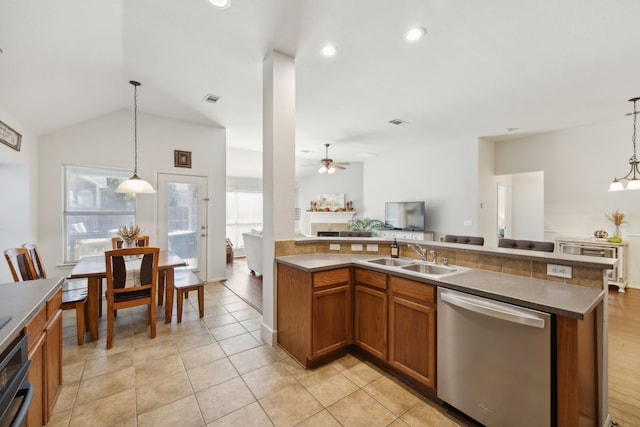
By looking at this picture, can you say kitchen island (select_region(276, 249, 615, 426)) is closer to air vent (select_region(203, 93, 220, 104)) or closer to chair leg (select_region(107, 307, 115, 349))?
chair leg (select_region(107, 307, 115, 349))

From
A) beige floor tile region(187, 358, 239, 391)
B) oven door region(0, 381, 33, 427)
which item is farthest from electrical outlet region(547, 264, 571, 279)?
oven door region(0, 381, 33, 427)

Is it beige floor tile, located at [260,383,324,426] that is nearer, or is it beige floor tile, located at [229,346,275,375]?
beige floor tile, located at [260,383,324,426]

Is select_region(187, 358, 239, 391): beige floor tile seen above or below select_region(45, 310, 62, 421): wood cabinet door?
below

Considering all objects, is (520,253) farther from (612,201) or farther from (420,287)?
Answer: (612,201)

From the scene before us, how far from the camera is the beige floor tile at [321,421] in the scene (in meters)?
1.70

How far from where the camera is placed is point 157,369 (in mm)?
2293

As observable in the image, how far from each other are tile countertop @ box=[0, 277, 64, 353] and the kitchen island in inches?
61.8

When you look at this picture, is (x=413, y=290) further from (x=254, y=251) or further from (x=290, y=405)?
(x=254, y=251)

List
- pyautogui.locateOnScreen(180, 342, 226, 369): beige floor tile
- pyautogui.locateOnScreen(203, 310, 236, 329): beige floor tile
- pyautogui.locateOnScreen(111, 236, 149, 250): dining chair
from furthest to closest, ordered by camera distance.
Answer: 1. pyautogui.locateOnScreen(111, 236, 149, 250): dining chair
2. pyautogui.locateOnScreen(203, 310, 236, 329): beige floor tile
3. pyautogui.locateOnScreen(180, 342, 226, 369): beige floor tile

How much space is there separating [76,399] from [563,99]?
20.1 ft

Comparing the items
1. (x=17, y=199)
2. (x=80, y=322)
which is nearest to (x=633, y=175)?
(x=80, y=322)

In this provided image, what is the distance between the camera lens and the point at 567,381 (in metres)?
1.31

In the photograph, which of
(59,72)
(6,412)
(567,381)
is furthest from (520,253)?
(59,72)

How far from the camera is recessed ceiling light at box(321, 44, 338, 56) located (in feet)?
8.67
